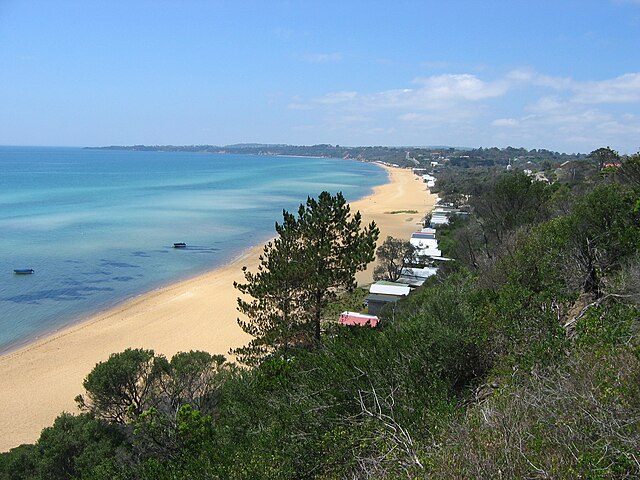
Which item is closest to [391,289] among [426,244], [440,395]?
[426,244]

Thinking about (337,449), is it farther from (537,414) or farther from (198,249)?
(198,249)

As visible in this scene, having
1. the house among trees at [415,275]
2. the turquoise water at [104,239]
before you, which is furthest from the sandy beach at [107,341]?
the house among trees at [415,275]

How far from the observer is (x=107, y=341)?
919 inches

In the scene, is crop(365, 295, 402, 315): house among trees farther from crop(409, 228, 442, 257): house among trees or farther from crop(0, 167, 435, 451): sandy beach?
crop(409, 228, 442, 257): house among trees

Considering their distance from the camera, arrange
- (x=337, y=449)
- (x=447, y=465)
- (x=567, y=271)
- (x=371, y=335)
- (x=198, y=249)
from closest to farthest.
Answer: (x=447, y=465) → (x=337, y=449) → (x=371, y=335) → (x=567, y=271) → (x=198, y=249)

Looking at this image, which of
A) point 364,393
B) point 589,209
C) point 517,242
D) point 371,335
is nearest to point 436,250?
point 517,242

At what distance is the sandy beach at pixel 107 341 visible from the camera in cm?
1744

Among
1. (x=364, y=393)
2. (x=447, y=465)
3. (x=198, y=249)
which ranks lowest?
(x=198, y=249)

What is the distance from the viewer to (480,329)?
903 centimetres

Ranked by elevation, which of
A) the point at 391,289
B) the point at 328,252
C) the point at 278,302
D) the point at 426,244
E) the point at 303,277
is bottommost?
the point at 391,289

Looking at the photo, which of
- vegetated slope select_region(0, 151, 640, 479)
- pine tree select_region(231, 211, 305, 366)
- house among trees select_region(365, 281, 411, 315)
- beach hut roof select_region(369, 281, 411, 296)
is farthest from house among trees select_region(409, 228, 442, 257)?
pine tree select_region(231, 211, 305, 366)

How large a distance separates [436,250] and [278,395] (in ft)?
86.3

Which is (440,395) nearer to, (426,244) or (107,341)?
(107,341)

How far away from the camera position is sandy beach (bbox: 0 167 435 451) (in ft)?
57.2
